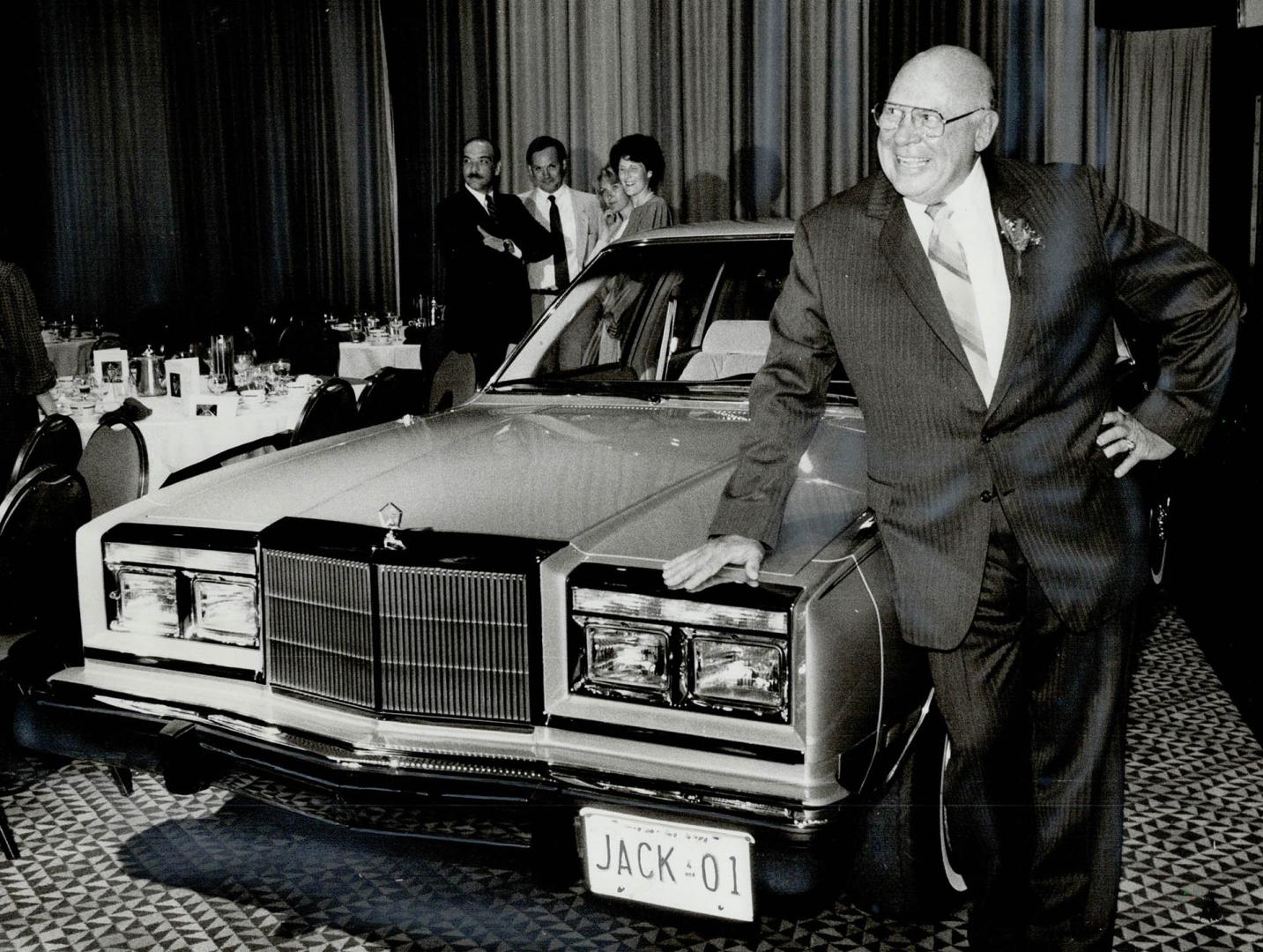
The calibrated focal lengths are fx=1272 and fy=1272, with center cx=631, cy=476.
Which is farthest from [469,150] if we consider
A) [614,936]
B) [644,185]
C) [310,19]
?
[310,19]

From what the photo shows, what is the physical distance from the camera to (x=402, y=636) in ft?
7.68

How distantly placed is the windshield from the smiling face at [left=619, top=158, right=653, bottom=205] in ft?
7.86

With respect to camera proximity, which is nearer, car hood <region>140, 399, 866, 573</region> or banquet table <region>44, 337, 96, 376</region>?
car hood <region>140, 399, 866, 573</region>

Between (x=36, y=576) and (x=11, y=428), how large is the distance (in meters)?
2.09

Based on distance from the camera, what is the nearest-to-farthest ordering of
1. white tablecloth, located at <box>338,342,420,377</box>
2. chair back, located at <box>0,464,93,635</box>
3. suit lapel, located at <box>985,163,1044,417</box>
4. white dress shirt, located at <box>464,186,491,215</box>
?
suit lapel, located at <box>985,163,1044,417</box> → chair back, located at <box>0,464,93,635</box> → white dress shirt, located at <box>464,186,491,215</box> → white tablecloth, located at <box>338,342,420,377</box>

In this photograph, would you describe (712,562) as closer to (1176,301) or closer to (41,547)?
(1176,301)

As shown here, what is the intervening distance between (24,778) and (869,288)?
282 centimetres

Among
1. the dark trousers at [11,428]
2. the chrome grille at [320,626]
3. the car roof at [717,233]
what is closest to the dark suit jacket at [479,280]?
the dark trousers at [11,428]

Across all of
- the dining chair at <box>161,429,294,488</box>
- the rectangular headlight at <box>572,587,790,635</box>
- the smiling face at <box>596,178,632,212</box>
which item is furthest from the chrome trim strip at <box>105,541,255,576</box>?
the smiling face at <box>596,178,632,212</box>

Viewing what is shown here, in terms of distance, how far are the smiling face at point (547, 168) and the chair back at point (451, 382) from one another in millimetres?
2507

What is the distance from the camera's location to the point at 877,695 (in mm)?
2174

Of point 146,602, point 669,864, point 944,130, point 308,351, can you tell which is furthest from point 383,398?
point 308,351

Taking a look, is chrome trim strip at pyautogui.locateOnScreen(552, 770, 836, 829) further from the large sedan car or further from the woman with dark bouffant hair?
the woman with dark bouffant hair

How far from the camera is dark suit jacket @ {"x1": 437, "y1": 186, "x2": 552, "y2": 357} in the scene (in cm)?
607
